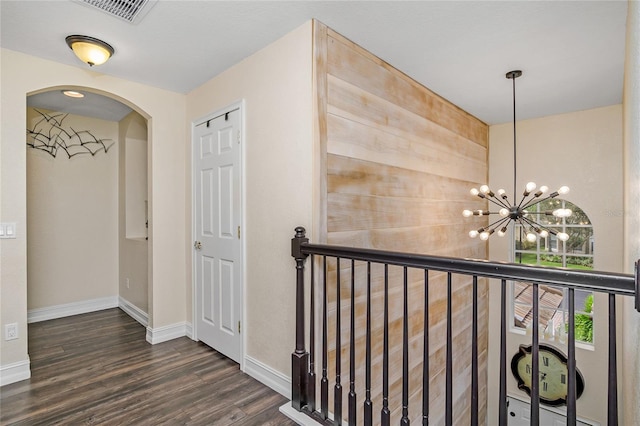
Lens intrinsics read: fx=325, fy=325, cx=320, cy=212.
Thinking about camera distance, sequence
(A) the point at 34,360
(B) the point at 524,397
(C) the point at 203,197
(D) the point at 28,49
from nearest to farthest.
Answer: (D) the point at 28,49, (A) the point at 34,360, (C) the point at 203,197, (B) the point at 524,397

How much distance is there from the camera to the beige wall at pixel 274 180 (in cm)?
221

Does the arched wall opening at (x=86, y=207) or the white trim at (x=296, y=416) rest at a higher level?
the arched wall opening at (x=86, y=207)

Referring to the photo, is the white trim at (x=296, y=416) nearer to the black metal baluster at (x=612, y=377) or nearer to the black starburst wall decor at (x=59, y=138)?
the black metal baluster at (x=612, y=377)

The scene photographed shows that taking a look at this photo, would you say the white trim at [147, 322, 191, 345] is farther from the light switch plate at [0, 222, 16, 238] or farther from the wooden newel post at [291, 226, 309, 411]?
the wooden newel post at [291, 226, 309, 411]

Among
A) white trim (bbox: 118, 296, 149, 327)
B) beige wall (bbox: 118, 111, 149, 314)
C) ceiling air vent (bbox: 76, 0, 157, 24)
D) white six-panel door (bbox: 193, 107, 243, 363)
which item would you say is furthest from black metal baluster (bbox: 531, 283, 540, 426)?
beige wall (bbox: 118, 111, 149, 314)

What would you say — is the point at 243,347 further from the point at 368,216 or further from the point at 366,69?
the point at 366,69

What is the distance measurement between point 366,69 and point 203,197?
6.17ft

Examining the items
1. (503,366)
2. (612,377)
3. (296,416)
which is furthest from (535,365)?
(296,416)

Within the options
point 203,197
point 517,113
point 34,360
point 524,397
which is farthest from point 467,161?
point 34,360

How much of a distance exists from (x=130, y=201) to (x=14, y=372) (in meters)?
2.27

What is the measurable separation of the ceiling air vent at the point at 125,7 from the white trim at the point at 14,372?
2.63 m

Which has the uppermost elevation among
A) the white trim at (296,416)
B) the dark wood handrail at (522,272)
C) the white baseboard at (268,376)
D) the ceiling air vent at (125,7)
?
the ceiling air vent at (125,7)

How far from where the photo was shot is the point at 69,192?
4.07m

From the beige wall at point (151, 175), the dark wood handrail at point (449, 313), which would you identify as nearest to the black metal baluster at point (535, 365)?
the dark wood handrail at point (449, 313)
